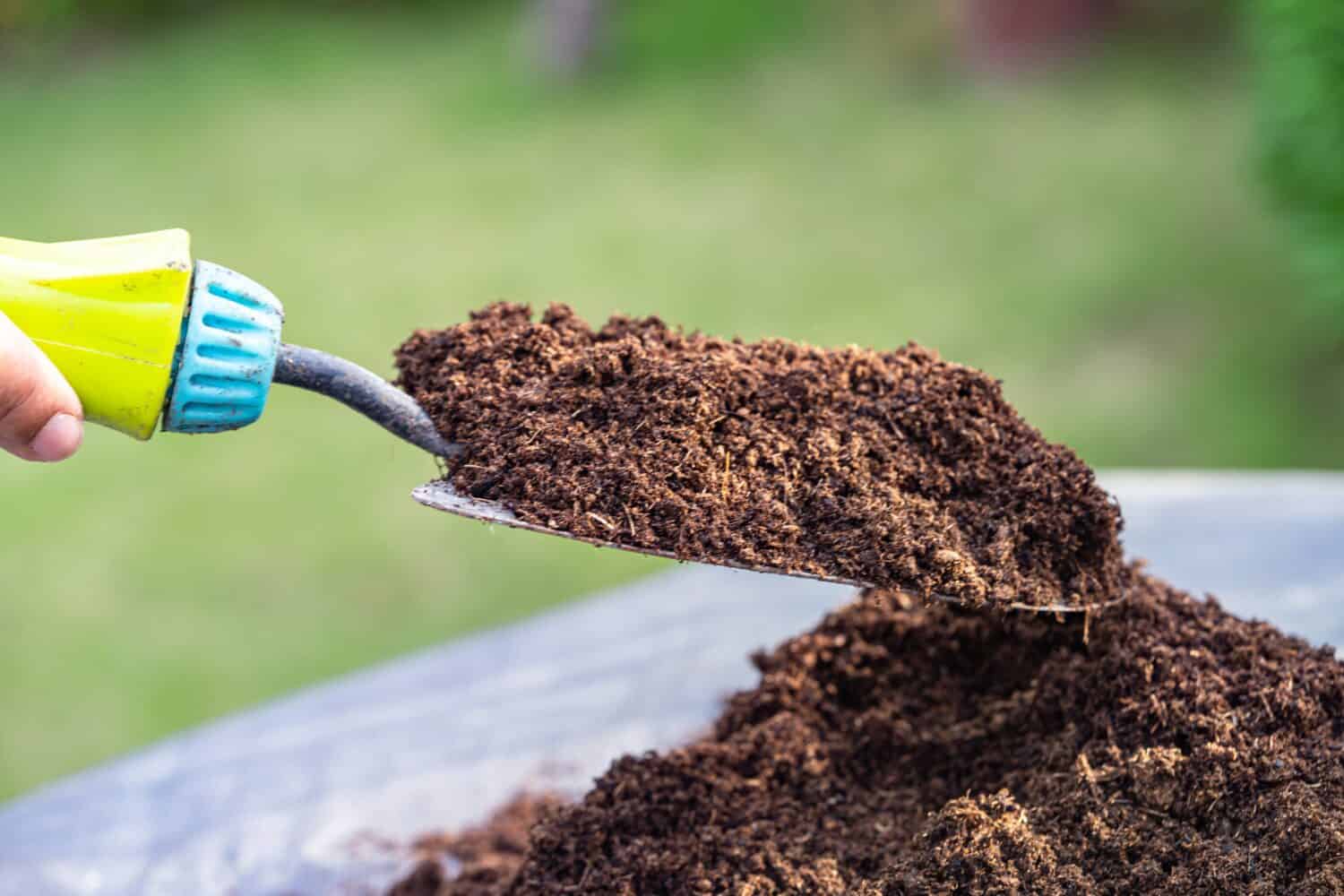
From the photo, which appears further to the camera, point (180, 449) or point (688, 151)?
point (688, 151)

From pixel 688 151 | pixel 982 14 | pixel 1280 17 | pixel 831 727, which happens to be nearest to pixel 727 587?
pixel 831 727

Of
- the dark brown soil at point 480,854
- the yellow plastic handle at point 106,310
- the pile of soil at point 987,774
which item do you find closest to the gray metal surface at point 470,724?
the dark brown soil at point 480,854

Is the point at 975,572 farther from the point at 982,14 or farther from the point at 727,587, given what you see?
the point at 982,14

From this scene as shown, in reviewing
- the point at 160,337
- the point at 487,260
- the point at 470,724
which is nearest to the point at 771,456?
the point at 160,337

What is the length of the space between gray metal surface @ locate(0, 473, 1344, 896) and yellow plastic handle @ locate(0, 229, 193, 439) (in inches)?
28.0

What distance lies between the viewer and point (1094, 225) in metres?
4.42

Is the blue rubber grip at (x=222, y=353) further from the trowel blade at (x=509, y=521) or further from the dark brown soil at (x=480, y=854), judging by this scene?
the dark brown soil at (x=480, y=854)

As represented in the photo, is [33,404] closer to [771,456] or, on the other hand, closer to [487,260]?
[771,456]

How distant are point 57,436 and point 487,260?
3776 millimetres

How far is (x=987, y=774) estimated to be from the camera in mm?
1354

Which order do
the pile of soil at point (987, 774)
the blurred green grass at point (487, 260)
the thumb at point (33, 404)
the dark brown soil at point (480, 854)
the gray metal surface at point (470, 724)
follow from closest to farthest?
1. the thumb at point (33, 404)
2. the pile of soil at point (987, 774)
3. the dark brown soil at point (480, 854)
4. the gray metal surface at point (470, 724)
5. the blurred green grass at point (487, 260)

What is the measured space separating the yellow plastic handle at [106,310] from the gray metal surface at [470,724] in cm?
71

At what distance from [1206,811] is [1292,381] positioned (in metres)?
2.82

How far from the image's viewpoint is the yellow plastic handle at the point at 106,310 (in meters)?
1.06
